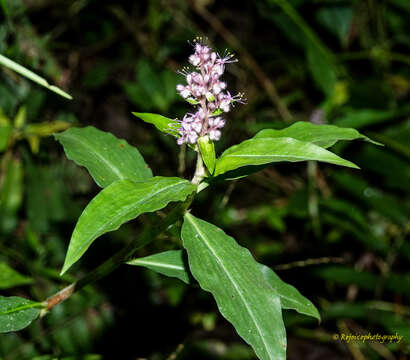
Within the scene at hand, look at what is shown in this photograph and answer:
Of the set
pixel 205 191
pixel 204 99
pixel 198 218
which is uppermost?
pixel 204 99

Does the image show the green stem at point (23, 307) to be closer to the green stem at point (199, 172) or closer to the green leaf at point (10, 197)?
the green stem at point (199, 172)

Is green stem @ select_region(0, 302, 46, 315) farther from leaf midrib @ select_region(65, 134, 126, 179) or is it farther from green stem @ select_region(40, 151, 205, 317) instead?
leaf midrib @ select_region(65, 134, 126, 179)

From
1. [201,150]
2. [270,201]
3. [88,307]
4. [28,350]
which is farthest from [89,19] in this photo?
[201,150]

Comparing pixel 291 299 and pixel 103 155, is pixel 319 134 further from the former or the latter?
pixel 103 155

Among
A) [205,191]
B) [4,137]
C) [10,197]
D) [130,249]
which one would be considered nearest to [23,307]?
[130,249]

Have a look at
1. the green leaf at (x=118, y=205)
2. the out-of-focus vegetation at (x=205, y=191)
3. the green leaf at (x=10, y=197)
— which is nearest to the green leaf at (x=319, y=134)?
the green leaf at (x=118, y=205)

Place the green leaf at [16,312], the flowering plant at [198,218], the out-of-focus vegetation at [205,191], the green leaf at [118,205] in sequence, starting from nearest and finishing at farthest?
the green leaf at [118,205] → the flowering plant at [198,218] → the green leaf at [16,312] → the out-of-focus vegetation at [205,191]
